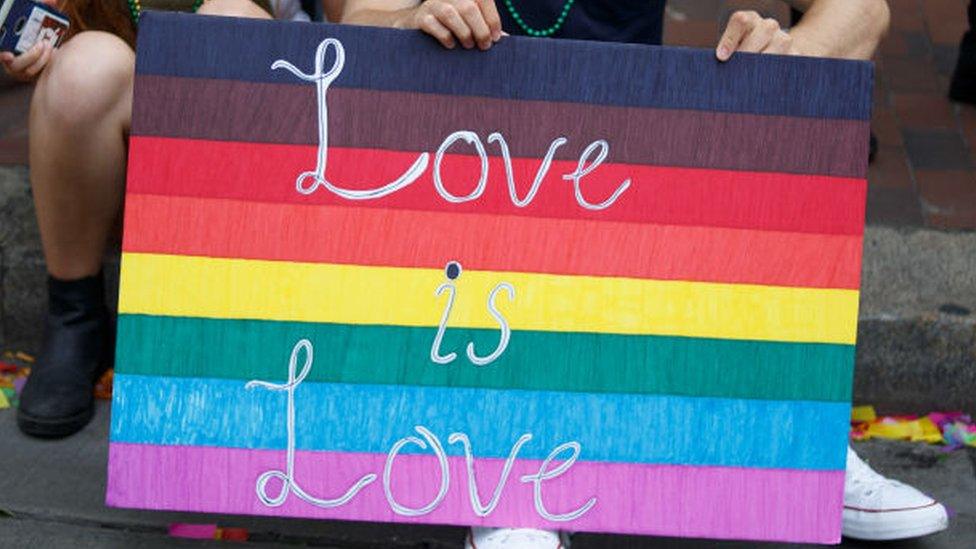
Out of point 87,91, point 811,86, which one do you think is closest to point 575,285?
point 811,86

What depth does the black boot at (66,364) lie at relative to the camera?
2.75 metres

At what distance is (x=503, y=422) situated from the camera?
2.15m

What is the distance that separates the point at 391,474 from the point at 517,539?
19cm

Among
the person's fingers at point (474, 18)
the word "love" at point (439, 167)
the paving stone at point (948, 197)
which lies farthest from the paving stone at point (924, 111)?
the person's fingers at point (474, 18)

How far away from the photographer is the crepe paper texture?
6.80 ft

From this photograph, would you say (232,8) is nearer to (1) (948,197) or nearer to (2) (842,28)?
(2) (842,28)

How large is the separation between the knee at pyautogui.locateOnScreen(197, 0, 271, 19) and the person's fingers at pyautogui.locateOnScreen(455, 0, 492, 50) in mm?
602

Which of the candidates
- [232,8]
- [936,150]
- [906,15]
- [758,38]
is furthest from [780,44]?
[906,15]

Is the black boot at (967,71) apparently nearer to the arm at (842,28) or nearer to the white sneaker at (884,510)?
the arm at (842,28)

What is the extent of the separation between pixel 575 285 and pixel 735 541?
631mm

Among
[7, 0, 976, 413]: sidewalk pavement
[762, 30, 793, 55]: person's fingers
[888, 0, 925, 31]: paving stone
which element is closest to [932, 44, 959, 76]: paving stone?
[888, 0, 925, 31]: paving stone

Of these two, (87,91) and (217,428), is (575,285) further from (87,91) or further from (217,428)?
(87,91)

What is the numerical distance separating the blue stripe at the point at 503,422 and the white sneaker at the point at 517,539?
0.35 feet

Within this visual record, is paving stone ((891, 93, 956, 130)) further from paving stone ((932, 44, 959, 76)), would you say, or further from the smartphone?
the smartphone
